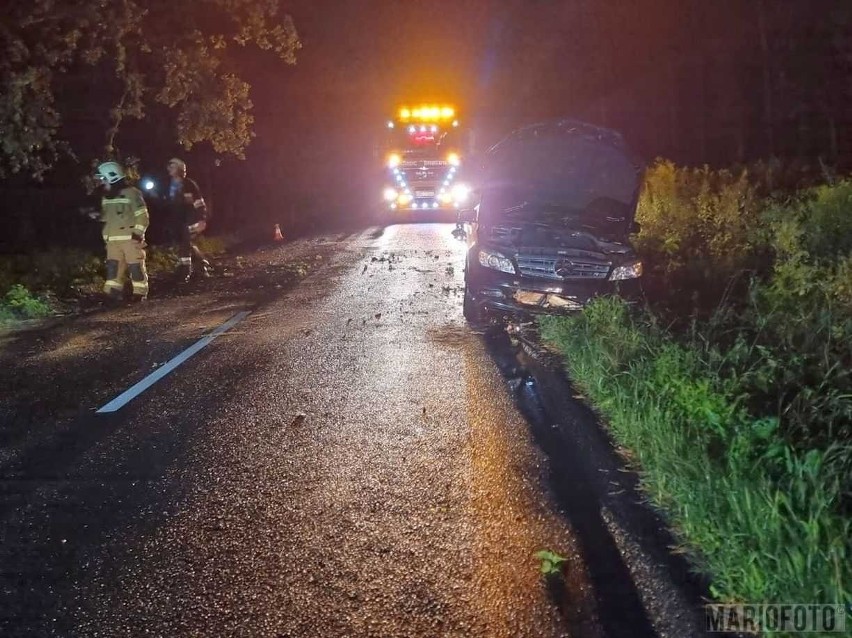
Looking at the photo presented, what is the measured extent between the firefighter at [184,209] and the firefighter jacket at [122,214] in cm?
213

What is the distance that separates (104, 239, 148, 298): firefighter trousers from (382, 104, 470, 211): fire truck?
600 inches

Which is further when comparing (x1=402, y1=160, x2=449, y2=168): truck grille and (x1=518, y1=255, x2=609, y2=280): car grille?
(x1=402, y1=160, x2=449, y2=168): truck grille

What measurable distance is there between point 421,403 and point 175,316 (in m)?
5.38

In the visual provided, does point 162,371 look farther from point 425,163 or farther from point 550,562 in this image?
point 425,163

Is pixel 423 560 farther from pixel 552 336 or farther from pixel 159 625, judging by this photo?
pixel 552 336

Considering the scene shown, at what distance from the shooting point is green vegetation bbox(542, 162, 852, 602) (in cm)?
360

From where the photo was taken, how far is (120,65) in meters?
14.6

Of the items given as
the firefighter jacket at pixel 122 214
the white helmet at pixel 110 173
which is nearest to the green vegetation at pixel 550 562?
the firefighter jacket at pixel 122 214

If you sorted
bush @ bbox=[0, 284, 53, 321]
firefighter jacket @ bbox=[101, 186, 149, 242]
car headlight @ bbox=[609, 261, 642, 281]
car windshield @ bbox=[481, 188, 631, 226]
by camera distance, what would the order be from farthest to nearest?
1. firefighter jacket @ bbox=[101, 186, 149, 242]
2. bush @ bbox=[0, 284, 53, 321]
3. car windshield @ bbox=[481, 188, 631, 226]
4. car headlight @ bbox=[609, 261, 642, 281]

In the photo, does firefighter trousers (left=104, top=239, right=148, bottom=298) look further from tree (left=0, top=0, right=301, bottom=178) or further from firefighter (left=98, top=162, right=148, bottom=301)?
tree (left=0, top=0, right=301, bottom=178)

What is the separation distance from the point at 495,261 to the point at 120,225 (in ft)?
18.2

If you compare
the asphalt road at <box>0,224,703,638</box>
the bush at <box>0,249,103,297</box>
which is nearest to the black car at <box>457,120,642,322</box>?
the asphalt road at <box>0,224,703,638</box>

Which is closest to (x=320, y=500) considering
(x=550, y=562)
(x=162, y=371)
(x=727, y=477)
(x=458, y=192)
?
(x=550, y=562)

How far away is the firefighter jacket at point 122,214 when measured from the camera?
11570mm
